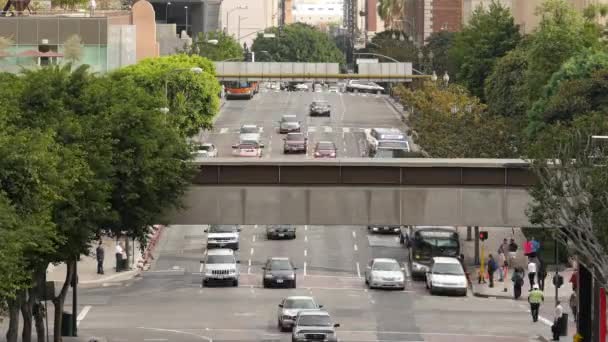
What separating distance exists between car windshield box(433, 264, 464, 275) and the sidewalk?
42.4 feet

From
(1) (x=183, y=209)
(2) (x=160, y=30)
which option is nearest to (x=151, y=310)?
(1) (x=183, y=209)

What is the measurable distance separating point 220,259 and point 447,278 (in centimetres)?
920

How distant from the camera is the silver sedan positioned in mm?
67750

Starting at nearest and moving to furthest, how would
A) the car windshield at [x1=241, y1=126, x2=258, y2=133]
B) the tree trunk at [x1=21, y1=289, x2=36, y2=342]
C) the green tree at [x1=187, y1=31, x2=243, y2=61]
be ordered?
1. the tree trunk at [x1=21, y1=289, x2=36, y2=342]
2. the car windshield at [x1=241, y1=126, x2=258, y2=133]
3. the green tree at [x1=187, y1=31, x2=243, y2=61]

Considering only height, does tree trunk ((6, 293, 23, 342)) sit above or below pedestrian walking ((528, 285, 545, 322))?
above

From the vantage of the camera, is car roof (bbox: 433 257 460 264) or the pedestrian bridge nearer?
car roof (bbox: 433 257 460 264)

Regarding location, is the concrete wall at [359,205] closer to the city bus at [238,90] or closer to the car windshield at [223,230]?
the car windshield at [223,230]

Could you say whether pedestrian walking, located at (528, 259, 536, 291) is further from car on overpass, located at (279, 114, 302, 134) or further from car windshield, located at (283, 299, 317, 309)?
car on overpass, located at (279, 114, 302, 134)

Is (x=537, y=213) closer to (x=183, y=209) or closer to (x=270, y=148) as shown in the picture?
(x=183, y=209)

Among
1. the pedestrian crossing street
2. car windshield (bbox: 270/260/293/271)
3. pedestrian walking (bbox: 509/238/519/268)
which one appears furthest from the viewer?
the pedestrian crossing street

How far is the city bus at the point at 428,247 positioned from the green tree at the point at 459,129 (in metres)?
12.0

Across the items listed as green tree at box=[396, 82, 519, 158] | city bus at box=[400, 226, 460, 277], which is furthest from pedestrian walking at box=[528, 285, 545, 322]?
green tree at box=[396, 82, 519, 158]

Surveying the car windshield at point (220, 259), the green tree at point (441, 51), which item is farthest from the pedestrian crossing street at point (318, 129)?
the car windshield at point (220, 259)

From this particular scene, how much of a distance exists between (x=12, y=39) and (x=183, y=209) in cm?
5725
